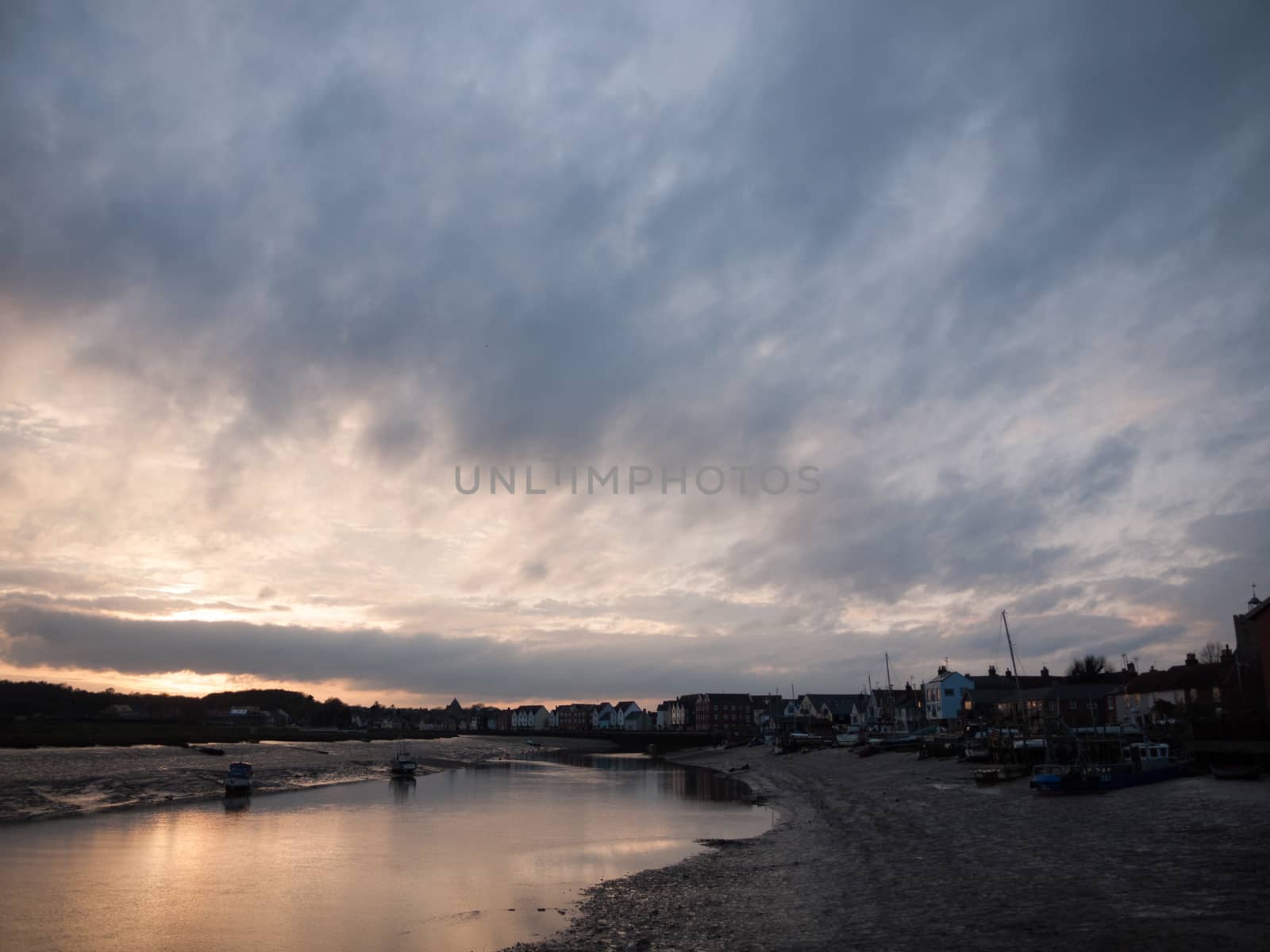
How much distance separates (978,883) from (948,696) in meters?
130

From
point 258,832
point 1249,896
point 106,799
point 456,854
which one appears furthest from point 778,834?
point 106,799

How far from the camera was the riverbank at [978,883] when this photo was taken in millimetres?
18000

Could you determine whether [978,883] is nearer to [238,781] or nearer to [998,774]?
[998,774]

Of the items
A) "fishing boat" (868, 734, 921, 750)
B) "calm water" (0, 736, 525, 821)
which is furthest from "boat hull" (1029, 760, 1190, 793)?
"calm water" (0, 736, 525, 821)

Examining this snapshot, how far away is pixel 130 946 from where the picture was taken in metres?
20.6

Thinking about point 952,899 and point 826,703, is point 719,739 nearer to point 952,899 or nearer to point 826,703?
point 826,703

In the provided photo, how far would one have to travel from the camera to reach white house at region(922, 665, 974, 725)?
141125 millimetres

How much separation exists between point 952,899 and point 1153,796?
885 inches

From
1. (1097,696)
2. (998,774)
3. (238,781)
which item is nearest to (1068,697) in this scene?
(1097,696)

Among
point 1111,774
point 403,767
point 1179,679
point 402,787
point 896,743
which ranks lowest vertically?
point 402,787

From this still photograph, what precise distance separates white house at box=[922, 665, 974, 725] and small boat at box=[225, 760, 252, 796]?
115m

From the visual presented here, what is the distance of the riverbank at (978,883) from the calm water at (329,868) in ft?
10.6

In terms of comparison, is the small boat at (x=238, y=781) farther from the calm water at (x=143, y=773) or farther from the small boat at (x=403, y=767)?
the small boat at (x=403, y=767)

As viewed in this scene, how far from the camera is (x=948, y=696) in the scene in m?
143
